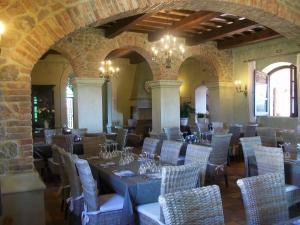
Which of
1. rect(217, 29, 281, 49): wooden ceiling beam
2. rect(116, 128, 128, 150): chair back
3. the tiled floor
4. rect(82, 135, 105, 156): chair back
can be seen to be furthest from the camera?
rect(217, 29, 281, 49): wooden ceiling beam

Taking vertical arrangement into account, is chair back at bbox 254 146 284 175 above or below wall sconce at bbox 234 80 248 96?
below

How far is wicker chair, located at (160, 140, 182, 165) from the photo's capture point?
4631mm

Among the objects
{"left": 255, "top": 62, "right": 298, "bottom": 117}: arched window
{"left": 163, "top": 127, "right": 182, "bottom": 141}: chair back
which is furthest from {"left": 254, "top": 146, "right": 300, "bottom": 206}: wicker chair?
{"left": 255, "top": 62, "right": 298, "bottom": 117}: arched window

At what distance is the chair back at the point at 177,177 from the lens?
A: 3.02m

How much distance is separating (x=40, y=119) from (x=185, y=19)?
310 inches

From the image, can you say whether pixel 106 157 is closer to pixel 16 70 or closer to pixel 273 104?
pixel 16 70

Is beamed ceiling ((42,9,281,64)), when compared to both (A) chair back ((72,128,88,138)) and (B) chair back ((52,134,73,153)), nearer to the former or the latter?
(A) chair back ((72,128,88,138))

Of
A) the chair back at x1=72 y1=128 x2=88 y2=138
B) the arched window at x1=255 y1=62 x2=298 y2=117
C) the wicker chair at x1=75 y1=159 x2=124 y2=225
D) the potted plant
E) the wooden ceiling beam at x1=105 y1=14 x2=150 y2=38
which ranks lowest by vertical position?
the wicker chair at x1=75 y1=159 x2=124 y2=225

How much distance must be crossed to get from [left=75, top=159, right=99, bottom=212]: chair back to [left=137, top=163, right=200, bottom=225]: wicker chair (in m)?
0.47

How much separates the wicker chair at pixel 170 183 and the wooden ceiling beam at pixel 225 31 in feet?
18.9

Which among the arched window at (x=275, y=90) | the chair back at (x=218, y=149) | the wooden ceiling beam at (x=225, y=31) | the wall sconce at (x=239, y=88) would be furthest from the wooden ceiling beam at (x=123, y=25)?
the arched window at (x=275, y=90)

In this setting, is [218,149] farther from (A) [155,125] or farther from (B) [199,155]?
(A) [155,125]

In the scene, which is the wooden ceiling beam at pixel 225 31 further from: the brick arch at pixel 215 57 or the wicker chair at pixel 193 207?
the wicker chair at pixel 193 207

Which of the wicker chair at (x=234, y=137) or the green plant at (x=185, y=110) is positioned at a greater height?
the green plant at (x=185, y=110)
